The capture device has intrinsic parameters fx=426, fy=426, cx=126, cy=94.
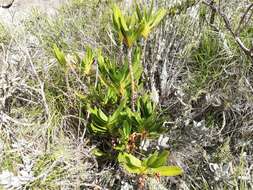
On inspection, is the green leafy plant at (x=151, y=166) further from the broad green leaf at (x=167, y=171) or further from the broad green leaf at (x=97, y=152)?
the broad green leaf at (x=97, y=152)

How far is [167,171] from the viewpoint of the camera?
50.3 inches

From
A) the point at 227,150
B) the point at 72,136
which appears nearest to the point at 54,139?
the point at 72,136

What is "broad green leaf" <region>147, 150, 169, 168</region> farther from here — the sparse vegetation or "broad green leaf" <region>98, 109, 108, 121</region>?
"broad green leaf" <region>98, 109, 108, 121</region>

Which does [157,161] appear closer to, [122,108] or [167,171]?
[167,171]

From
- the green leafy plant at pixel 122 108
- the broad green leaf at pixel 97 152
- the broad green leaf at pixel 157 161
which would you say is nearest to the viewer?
the broad green leaf at pixel 157 161

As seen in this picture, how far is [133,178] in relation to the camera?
57.7 inches

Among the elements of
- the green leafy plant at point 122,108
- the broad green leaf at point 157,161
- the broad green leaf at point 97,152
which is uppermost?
the green leafy plant at point 122,108

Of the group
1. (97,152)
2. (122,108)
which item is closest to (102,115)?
(122,108)

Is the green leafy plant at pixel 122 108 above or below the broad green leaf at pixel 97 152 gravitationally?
above

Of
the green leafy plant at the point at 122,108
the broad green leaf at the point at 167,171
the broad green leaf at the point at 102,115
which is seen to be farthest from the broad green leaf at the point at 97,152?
the broad green leaf at the point at 167,171

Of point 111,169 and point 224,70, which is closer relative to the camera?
point 111,169

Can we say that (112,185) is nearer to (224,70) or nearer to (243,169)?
(243,169)

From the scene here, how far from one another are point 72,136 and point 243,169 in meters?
0.64

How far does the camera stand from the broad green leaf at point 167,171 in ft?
4.12
